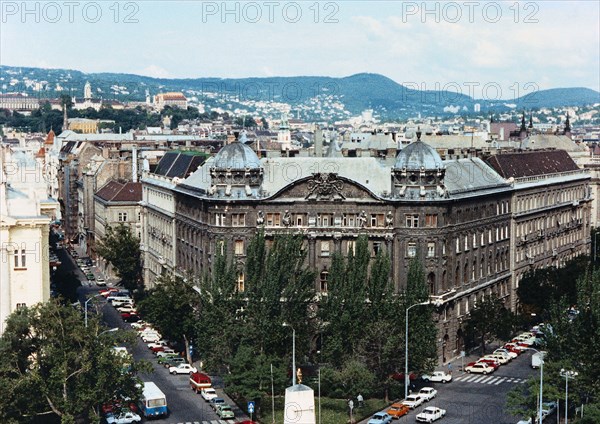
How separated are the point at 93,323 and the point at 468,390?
32676mm

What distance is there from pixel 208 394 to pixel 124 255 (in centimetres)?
5459

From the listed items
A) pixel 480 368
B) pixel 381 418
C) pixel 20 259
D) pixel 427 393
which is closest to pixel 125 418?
pixel 20 259

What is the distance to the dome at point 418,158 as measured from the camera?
101 metres

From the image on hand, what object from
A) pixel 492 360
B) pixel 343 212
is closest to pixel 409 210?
pixel 343 212

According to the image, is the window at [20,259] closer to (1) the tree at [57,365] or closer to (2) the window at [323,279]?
(1) the tree at [57,365]

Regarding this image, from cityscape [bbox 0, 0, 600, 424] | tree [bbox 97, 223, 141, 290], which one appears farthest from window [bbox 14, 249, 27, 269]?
tree [bbox 97, 223, 141, 290]

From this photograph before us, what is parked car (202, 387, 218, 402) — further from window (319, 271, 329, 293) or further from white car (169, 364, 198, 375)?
window (319, 271, 329, 293)

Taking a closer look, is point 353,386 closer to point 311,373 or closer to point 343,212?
point 311,373

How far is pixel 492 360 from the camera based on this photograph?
99.6 m

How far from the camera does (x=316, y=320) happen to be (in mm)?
93312

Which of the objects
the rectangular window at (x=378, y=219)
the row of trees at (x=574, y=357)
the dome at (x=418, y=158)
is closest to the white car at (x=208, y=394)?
the row of trees at (x=574, y=357)

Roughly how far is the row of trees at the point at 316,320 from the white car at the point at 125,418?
679cm

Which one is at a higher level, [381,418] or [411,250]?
[411,250]

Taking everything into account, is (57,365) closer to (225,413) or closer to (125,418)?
(125,418)
